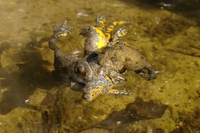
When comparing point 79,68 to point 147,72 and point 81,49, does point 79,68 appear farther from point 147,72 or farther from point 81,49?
point 147,72

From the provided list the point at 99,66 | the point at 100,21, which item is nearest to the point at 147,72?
the point at 99,66

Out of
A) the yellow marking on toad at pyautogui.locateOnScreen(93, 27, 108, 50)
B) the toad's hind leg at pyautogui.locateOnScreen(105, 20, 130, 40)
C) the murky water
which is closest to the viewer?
the murky water

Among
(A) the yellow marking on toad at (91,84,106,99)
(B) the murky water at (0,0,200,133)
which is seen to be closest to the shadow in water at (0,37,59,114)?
(B) the murky water at (0,0,200,133)

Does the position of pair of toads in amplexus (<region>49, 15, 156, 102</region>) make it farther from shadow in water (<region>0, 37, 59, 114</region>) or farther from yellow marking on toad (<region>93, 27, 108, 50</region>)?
shadow in water (<region>0, 37, 59, 114</region>)

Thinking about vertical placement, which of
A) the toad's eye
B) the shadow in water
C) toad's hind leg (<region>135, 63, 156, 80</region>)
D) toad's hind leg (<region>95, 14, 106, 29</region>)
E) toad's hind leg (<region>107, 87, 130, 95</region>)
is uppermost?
toad's hind leg (<region>95, 14, 106, 29</region>)

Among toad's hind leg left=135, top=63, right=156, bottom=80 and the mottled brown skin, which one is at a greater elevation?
the mottled brown skin

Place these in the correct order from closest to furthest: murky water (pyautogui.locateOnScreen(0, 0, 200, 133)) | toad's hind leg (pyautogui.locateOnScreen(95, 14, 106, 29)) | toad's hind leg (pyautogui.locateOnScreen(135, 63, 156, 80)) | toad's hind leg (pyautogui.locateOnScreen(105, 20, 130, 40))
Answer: murky water (pyautogui.locateOnScreen(0, 0, 200, 133)) → toad's hind leg (pyautogui.locateOnScreen(135, 63, 156, 80)) → toad's hind leg (pyautogui.locateOnScreen(105, 20, 130, 40)) → toad's hind leg (pyautogui.locateOnScreen(95, 14, 106, 29))

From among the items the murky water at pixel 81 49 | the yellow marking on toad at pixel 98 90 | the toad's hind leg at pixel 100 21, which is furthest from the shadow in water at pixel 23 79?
the toad's hind leg at pixel 100 21

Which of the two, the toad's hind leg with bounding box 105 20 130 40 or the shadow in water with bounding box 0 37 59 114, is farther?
the toad's hind leg with bounding box 105 20 130 40
